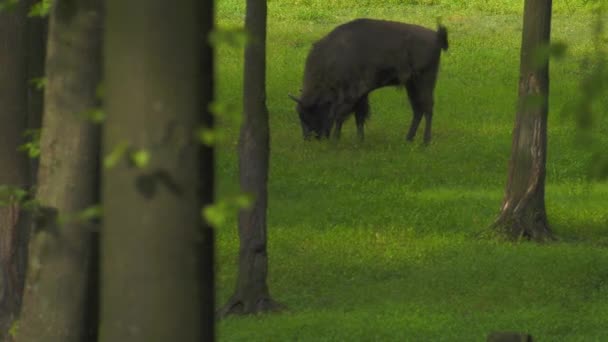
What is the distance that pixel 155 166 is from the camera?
4328mm

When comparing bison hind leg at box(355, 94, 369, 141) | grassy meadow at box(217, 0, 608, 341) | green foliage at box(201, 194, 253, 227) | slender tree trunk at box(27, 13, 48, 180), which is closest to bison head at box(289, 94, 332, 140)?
grassy meadow at box(217, 0, 608, 341)

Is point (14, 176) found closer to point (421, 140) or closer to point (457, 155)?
point (457, 155)

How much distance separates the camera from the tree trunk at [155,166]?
4.29 metres

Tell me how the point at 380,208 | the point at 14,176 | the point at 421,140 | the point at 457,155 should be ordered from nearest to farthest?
the point at 14,176 → the point at 380,208 → the point at 457,155 → the point at 421,140

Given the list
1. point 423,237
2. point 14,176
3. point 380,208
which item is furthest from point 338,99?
point 14,176

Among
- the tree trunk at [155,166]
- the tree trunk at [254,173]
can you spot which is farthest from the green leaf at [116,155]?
the tree trunk at [254,173]

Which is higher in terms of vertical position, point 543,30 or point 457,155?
point 543,30

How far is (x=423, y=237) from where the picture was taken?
17.9 m

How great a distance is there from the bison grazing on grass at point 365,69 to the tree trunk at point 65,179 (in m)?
19.5

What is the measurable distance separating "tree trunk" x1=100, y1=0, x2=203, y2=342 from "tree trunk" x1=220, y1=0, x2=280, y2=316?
883 cm

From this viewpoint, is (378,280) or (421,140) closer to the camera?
(378,280)

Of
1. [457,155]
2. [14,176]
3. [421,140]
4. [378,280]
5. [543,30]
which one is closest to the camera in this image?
[14,176]

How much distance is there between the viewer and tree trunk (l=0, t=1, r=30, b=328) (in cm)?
1069

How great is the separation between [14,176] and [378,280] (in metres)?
5.95
